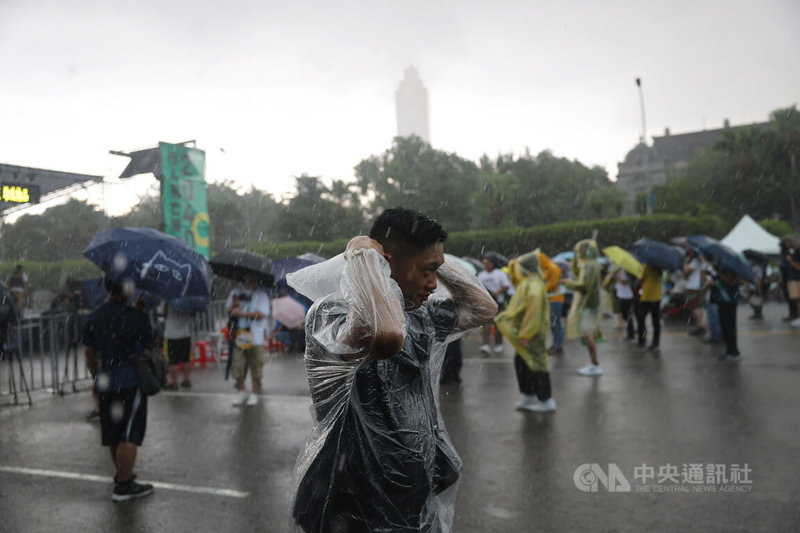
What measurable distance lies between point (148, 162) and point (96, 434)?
797 centimetres

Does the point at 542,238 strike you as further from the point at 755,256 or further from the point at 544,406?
the point at 544,406

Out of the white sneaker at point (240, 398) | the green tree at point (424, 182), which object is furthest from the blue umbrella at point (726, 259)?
the green tree at point (424, 182)

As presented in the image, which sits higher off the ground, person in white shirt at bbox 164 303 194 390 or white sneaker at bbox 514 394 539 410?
person in white shirt at bbox 164 303 194 390

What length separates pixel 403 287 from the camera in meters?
2.06

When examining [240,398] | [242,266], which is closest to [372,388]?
[242,266]

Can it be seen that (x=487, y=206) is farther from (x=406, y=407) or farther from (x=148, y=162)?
(x=406, y=407)

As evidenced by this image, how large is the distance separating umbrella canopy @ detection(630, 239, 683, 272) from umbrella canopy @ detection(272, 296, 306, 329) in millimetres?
6080

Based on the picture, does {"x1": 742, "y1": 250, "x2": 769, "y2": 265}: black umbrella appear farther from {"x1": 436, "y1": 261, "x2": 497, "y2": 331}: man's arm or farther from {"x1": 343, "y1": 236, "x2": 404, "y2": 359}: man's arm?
{"x1": 343, "y1": 236, "x2": 404, "y2": 359}: man's arm

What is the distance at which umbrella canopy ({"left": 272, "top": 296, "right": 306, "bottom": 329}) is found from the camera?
41.9 feet

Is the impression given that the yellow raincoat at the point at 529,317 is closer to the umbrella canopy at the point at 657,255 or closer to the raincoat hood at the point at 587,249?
the raincoat hood at the point at 587,249

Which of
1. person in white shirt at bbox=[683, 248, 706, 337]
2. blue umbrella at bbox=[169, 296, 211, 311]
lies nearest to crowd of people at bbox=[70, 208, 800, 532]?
blue umbrella at bbox=[169, 296, 211, 311]

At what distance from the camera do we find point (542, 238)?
95.3 ft

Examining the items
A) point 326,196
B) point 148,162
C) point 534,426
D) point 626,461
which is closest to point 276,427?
point 534,426

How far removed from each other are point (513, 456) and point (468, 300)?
3511mm
